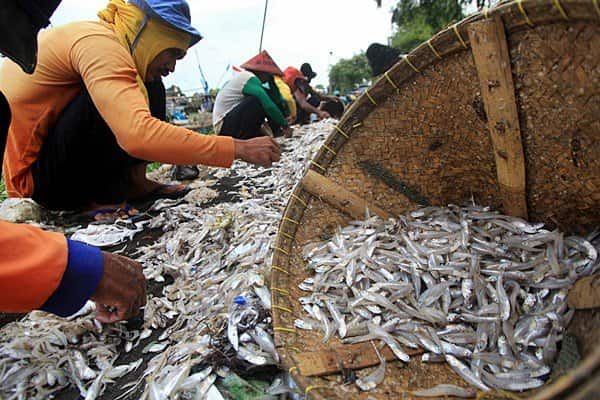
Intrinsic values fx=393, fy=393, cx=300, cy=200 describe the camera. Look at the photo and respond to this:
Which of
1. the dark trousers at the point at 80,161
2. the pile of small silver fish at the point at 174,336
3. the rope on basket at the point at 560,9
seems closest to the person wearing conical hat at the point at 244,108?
the dark trousers at the point at 80,161

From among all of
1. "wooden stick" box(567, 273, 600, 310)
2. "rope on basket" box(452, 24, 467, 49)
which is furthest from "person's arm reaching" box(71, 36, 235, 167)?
"wooden stick" box(567, 273, 600, 310)

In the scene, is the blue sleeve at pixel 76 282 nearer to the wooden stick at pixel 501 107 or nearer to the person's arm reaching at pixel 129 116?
the person's arm reaching at pixel 129 116

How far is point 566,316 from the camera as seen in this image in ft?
4.68

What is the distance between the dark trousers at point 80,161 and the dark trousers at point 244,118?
109 inches

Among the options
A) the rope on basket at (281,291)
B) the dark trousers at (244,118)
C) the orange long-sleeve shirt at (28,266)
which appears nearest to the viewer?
the orange long-sleeve shirt at (28,266)

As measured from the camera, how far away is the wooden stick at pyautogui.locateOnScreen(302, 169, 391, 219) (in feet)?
6.79

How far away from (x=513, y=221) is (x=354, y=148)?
856 millimetres

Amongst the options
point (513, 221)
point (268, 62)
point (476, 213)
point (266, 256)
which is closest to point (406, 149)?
point (476, 213)

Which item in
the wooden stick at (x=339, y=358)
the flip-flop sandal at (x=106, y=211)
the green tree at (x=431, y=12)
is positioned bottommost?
the flip-flop sandal at (x=106, y=211)

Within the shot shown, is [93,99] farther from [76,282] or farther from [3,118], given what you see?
[76,282]

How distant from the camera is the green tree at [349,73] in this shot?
5824 cm

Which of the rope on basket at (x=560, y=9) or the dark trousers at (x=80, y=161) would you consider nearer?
the rope on basket at (x=560, y=9)

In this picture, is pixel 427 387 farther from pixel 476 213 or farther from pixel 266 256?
pixel 266 256

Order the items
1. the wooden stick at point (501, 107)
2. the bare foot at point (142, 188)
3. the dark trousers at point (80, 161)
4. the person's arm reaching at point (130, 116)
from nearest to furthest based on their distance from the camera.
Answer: the wooden stick at point (501, 107), the person's arm reaching at point (130, 116), the dark trousers at point (80, 161), the bare foot at point (142, 188)
